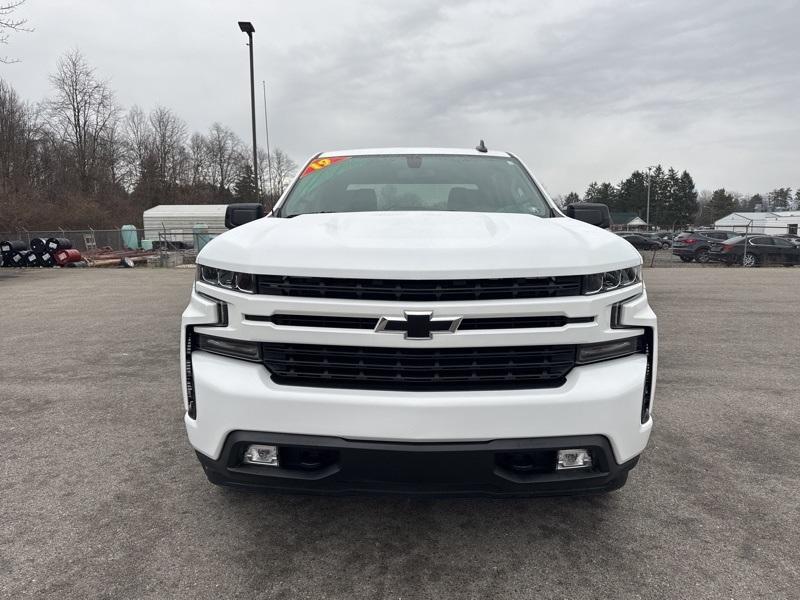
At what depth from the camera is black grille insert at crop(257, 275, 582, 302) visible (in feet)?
6.42

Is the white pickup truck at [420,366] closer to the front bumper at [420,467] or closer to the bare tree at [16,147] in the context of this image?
the front bumper at [420,467]

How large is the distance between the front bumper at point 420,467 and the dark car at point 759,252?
79.2 ft

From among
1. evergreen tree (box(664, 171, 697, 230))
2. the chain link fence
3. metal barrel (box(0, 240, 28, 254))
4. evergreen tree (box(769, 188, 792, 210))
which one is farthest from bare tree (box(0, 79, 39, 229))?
evergreen tree (box(769, 188, 792, 210))

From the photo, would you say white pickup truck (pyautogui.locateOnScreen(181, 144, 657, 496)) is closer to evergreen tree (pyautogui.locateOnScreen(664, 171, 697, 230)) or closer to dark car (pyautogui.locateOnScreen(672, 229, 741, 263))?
dark car (pyautogui.locateOnScreen(672, 229, 741, 263))

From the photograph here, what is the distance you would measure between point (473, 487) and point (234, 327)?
1.11 metres

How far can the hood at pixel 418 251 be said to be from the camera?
1.95 m

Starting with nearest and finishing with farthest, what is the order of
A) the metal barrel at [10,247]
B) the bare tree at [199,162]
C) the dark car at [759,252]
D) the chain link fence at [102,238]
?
the metal barrel at [10,247]
the dark car at [759,252]
the chain link fence at [102,238]
the bare tree at [199,162]

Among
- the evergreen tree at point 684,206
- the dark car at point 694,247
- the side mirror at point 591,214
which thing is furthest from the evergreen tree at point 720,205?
the side mirror at point 591,214

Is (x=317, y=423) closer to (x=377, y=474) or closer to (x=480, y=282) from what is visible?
(x=377, y=474)

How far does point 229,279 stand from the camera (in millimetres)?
2135

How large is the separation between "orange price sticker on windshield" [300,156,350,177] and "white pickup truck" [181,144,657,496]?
177cm

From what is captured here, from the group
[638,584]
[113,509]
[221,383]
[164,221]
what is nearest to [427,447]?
[221,383]

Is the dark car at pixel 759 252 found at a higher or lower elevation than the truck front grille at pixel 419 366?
lower

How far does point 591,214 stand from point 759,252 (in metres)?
23.2
